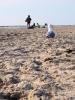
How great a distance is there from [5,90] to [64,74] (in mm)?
1291

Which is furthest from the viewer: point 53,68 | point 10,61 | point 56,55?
point 56,55

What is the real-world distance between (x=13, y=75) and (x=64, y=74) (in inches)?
33.5

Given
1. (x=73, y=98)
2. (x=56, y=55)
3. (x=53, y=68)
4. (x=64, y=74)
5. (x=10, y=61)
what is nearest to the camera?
(x=73, y=98)

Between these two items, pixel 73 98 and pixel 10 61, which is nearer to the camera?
pixel 73 98

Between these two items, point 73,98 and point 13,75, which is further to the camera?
point 13,75

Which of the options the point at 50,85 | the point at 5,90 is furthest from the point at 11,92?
the point at 50,85

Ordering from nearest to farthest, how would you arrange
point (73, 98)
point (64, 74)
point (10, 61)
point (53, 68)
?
point (73, 98), point (64, 74), point (53, 68), point (10, 61)

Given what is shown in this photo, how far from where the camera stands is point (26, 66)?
281 inches

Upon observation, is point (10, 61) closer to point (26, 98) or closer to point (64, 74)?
point (64, 74)

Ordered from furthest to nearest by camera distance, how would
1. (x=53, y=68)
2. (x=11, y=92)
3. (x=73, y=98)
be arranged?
(x=53, y=68), (x=11, y=92), (x=73, y=98)

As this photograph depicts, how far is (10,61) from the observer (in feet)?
26.0

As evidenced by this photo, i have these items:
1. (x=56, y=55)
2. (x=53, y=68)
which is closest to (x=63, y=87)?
(x=53, y=68)

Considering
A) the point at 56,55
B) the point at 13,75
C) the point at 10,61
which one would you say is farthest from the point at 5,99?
the point at 56,55

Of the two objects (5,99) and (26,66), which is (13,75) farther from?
(5,99)
